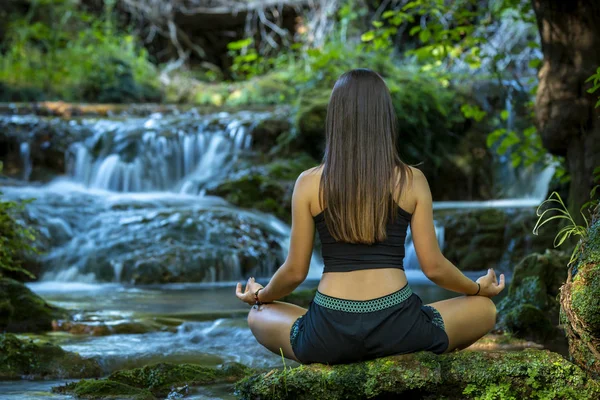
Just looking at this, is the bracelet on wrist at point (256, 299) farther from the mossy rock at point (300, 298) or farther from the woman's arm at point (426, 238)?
the mossy rock at point (300, 298)

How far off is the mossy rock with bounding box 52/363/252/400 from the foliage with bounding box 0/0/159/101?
47.9ft

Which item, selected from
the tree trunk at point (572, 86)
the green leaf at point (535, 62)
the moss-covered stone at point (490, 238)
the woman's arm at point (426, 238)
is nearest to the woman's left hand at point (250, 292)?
the woman's arm at point (426, 238)

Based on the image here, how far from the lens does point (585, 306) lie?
308 centimetres

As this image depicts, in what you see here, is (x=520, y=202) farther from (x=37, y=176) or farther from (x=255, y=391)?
(x=255, y=391)

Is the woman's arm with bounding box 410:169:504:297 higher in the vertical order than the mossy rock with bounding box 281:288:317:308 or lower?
higher

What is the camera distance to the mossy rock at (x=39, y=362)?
4.48 metres

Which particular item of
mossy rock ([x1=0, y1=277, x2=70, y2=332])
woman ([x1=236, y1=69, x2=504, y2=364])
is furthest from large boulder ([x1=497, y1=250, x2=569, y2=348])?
mossy rock ([x1=0, y1=277, x2=70, y2=332])

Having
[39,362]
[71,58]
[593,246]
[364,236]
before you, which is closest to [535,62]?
[593,246]

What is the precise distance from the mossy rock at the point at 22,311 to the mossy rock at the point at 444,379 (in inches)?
134

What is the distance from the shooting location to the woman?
10.7ft

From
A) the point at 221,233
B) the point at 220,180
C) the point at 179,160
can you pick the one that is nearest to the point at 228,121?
the point at 179,160

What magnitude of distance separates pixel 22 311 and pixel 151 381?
2398 millimetres

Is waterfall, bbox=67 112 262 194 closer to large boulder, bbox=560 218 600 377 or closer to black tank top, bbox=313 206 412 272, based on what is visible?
black tank top, bbox=313 206 412 272

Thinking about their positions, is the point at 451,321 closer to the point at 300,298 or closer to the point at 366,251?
the point at 366,251
